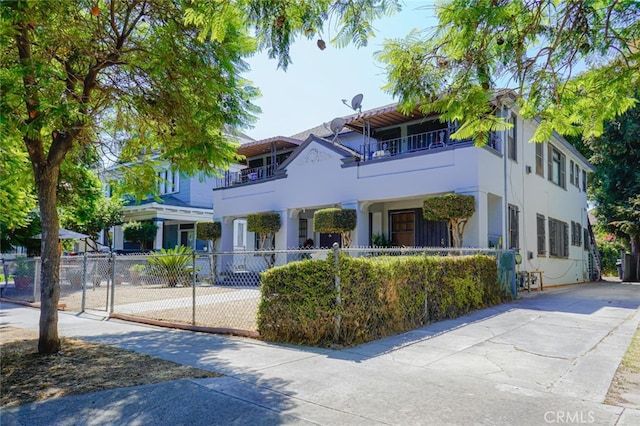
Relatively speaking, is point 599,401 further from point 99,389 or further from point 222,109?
point 222,109

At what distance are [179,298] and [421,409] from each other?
10100 millimetres

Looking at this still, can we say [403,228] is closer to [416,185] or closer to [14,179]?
[416,185]

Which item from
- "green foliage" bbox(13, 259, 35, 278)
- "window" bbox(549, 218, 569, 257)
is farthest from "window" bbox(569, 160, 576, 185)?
"green foliage" bbox(13, 259, 35, 278)

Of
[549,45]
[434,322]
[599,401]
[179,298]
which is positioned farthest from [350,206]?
[599,401]

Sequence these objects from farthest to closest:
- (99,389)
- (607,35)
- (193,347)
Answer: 1. (193,347)
2. (607,35)
3. (99,389)

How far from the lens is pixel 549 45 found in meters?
5.78

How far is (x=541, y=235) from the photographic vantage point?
17.3 metres

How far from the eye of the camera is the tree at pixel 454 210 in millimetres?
12414

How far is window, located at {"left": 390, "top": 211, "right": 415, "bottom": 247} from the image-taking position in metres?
16.6

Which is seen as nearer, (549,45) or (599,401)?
(599,401)

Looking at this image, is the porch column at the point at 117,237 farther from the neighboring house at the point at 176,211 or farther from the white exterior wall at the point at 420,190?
the white exterior wall at the point at 420,190

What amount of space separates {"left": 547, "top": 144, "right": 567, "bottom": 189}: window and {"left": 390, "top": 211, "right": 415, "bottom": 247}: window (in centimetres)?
682

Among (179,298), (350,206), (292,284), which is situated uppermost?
(350,206)

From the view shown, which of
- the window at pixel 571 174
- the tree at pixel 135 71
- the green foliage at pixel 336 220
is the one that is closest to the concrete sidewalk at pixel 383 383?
the tree at pixel 135 71
